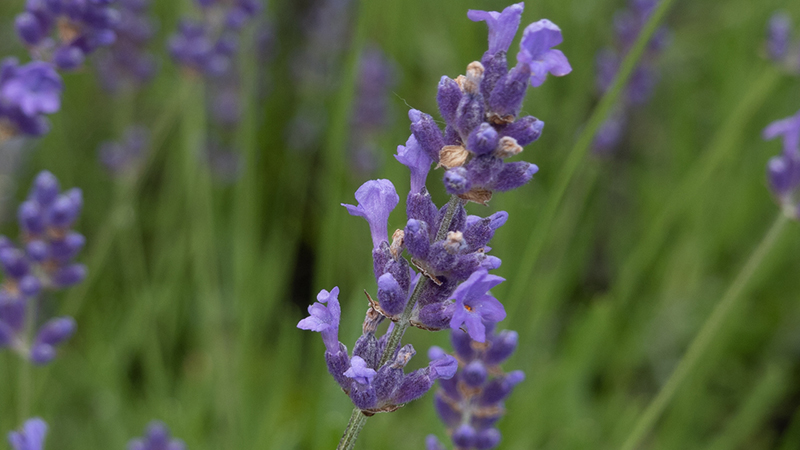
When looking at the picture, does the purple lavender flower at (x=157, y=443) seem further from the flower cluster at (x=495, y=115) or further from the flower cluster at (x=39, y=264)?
the flower cluster at (x=495, y=115)

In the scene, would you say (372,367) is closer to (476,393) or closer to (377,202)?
(377,202)

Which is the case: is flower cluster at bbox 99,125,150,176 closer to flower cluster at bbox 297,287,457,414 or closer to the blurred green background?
the blurred green background

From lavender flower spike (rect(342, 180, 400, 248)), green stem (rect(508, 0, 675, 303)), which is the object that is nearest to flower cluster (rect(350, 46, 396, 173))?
green stem (rect(508, 0, 675, 303))

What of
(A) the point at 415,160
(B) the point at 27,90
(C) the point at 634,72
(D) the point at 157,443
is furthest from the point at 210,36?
(A) the point at 415,160

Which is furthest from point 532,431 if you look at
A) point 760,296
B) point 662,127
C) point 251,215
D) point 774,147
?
point 662,127

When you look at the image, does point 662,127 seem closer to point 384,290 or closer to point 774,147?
point 774,147
